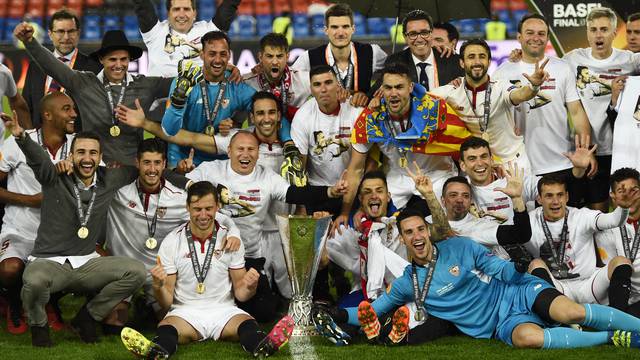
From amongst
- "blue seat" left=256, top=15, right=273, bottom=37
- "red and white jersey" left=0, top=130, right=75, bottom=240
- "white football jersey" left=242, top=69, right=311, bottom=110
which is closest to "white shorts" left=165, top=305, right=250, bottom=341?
"red and white jersey" left=0, top=130, right=75, bottom=240

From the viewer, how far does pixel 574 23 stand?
51.6 ft

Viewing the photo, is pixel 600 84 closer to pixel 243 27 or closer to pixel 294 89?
pixel 294 89

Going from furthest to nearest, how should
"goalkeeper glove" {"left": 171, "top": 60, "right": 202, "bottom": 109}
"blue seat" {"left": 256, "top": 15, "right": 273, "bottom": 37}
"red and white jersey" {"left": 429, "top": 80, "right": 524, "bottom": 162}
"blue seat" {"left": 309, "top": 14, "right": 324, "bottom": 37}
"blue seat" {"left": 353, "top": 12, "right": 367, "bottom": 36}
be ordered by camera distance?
1. "blue seat" {"left": 353, "top": 12, "right": 367, "bottom": 36}
2. "blue seat" {"left": 256, "top": 15, "right": 273, "bottom": 37}
3. "blue seat" {"left": 309, "top": 14, "right": 324, "bottom": 37}
4. "goalkeeper glove" {"left": 171, "top": 60, "right": 202, "bottom": 109}
5. "red and white jersey" {"left": 429, "top": 80, "right": 524, "bottom": 162}

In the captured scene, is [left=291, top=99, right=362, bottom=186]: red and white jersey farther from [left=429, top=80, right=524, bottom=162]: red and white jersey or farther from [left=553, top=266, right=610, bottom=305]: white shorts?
[left=553, top=266, right=610, bottom=305]: white shorts

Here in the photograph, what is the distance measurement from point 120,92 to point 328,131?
1546 millimetres

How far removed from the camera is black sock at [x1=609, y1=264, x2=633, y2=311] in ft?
20.9

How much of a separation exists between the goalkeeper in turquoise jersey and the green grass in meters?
0.14

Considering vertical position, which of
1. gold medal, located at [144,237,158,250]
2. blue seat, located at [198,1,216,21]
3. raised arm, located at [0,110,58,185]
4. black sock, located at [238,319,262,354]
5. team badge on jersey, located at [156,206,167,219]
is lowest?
black sock, located at [238,319,262,354]

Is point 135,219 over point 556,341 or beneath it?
over

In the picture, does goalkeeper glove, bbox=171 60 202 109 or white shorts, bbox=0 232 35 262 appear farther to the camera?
goalkeeper glove, bbox=171 60 202 109

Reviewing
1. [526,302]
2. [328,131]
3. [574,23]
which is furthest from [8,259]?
[574,23]

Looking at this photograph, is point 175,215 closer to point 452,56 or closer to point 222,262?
point 222,262

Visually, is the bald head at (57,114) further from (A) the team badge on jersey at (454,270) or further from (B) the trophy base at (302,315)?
(A) the team badge on jersey at (454,270)

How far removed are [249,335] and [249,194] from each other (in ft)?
4.99
